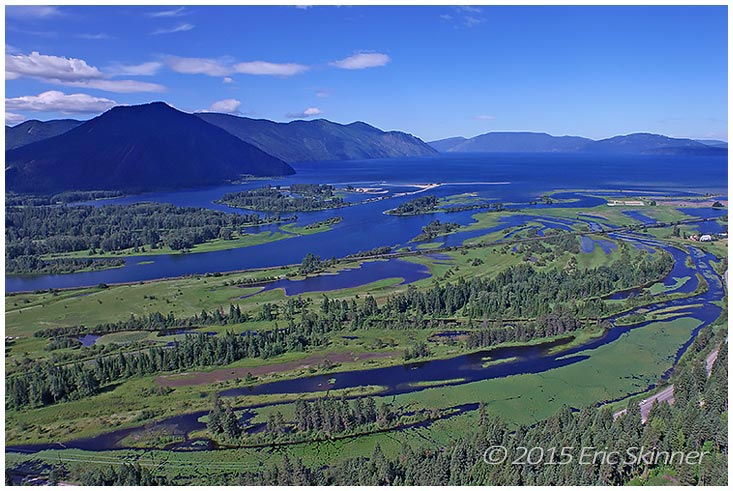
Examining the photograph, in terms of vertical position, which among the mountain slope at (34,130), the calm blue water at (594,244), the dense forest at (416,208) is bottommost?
the calm blue water at (594,244)

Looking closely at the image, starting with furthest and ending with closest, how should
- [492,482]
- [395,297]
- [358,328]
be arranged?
[395,297] < [358,328] < [492,482]

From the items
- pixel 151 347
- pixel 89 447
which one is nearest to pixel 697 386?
pixel 89 447

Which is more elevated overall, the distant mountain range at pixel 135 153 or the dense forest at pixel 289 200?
the distant mountain range at pixel 135 153

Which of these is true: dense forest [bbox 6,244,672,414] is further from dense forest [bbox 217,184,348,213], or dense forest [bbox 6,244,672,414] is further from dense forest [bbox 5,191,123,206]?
dense forest [bbox 5,191,123,206]

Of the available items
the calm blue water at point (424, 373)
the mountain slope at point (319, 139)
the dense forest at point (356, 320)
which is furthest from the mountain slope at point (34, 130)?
the calm blue water at point (424, 373)

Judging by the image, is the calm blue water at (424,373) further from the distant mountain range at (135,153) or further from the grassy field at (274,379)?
the distant mountain range at (135,153)

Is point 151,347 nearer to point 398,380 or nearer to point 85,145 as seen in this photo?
point 398,380

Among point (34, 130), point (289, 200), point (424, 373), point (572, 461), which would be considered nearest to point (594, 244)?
point (424, 373)
